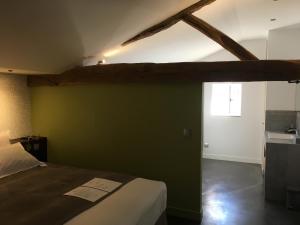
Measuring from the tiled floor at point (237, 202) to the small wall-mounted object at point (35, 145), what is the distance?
234cm

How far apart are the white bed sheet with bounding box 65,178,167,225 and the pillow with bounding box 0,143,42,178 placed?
4.59ft

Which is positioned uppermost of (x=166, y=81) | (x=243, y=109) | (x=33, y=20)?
(x=33, y=20)

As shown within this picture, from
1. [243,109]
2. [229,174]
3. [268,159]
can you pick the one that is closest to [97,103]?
[268,159]

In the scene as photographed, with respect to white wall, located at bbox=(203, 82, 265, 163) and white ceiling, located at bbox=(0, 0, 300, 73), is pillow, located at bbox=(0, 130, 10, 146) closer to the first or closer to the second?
white ceiling, located at bbox=(0, 0, 300, 73)

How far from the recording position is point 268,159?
3.92m

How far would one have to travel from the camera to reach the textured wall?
12.6ft

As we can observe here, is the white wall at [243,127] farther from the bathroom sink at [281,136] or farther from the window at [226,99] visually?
the bathroom sink at [281,136]

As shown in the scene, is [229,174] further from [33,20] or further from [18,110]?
[33,20]

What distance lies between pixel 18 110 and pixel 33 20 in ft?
A: 7.64

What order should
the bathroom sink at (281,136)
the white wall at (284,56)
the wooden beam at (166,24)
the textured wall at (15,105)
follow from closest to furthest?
the wooden beam at (166,24) < the textured wall at (15,105) < the bathroom sink at (281,136) < the white wall at (284,56)

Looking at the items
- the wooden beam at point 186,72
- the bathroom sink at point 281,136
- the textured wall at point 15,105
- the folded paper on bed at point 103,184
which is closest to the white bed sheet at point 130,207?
the folded paper on bed at point 103,184

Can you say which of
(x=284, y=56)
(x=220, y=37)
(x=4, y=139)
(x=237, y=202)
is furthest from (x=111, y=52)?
(x=284, y=56)

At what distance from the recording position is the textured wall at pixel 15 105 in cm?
385

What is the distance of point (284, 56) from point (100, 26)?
3.51m
